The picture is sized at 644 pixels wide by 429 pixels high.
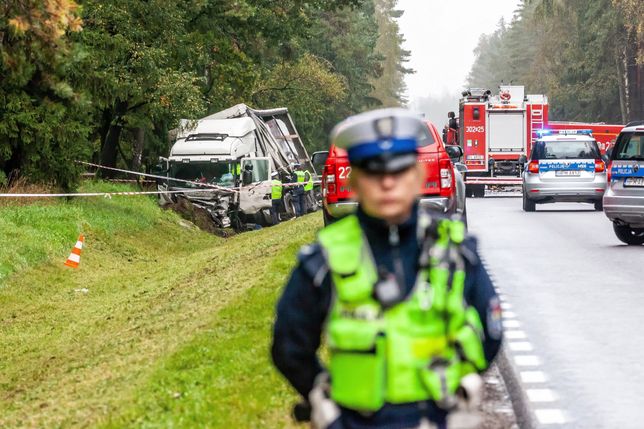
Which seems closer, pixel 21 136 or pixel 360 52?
pixel 21 136

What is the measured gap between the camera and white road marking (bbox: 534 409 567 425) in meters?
9.11

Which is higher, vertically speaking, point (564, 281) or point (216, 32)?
point (216, 32)

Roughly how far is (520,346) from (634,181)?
1009 cm

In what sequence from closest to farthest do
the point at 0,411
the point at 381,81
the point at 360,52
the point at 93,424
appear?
the point at 93,424 → the point at 0,411 → the point at 360,52 → the point at 381,81

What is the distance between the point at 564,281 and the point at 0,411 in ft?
25.7

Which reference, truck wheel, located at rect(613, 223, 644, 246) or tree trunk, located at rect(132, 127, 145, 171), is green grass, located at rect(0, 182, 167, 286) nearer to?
tree trunk, located at rect(132, 127, 145, 171)

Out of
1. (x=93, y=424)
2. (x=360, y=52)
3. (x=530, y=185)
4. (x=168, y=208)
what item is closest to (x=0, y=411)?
(x=93, y=424)

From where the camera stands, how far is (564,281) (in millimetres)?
17625

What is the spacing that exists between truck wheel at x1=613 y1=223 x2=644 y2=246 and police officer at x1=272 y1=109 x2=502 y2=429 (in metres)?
19.6

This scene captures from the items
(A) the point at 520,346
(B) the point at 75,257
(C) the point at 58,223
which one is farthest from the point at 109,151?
(A) the point at 520,346

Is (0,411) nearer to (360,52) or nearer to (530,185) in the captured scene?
(530,185)

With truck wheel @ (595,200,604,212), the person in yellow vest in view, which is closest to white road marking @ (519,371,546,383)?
truck wheel @ (595,200,604,212)

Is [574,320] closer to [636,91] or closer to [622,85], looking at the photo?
[636,91]

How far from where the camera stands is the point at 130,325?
1656 centimetres
